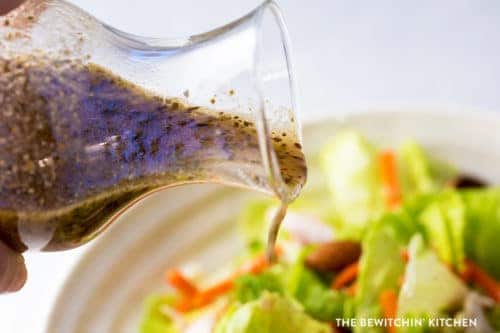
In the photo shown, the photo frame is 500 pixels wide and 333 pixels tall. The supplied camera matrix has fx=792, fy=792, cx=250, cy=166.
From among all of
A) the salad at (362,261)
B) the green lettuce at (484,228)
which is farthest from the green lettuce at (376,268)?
the green lettuce at (484,228)

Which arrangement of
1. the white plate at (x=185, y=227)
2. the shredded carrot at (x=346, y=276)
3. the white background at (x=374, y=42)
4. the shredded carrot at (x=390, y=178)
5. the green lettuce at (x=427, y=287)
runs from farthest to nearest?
the white background at (x=374, y=42) → the shredded carrot at (x=390, y=178) → the white plate at (x=185, y=227) → the shredded carrot at (x=346, y=276) → the green lettuce at (x=427, y=287)

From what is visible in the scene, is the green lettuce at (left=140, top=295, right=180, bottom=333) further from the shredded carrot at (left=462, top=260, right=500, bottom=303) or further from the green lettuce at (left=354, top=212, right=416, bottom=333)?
the shredded carrot at (left=462, top=260, right=500, bottom=303)

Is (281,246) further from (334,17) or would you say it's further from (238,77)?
(334,17)

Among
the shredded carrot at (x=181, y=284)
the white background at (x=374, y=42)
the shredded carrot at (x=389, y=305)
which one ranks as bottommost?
the shredded carrot at (x=389, y=305)

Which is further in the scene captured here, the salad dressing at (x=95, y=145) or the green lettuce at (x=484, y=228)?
the green lettuce at (x=484, y=228)

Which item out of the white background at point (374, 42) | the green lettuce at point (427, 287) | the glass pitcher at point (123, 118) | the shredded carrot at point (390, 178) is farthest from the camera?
the white background at point (374, 42)

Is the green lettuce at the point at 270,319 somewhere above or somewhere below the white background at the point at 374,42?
below

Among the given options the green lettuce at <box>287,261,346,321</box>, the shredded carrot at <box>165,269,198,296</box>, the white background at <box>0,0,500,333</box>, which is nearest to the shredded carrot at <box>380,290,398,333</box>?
the green lettuce at <box>287,261,346,321</box>

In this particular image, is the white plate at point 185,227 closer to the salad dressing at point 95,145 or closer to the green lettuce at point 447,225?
the green lettuce at point 447,225
